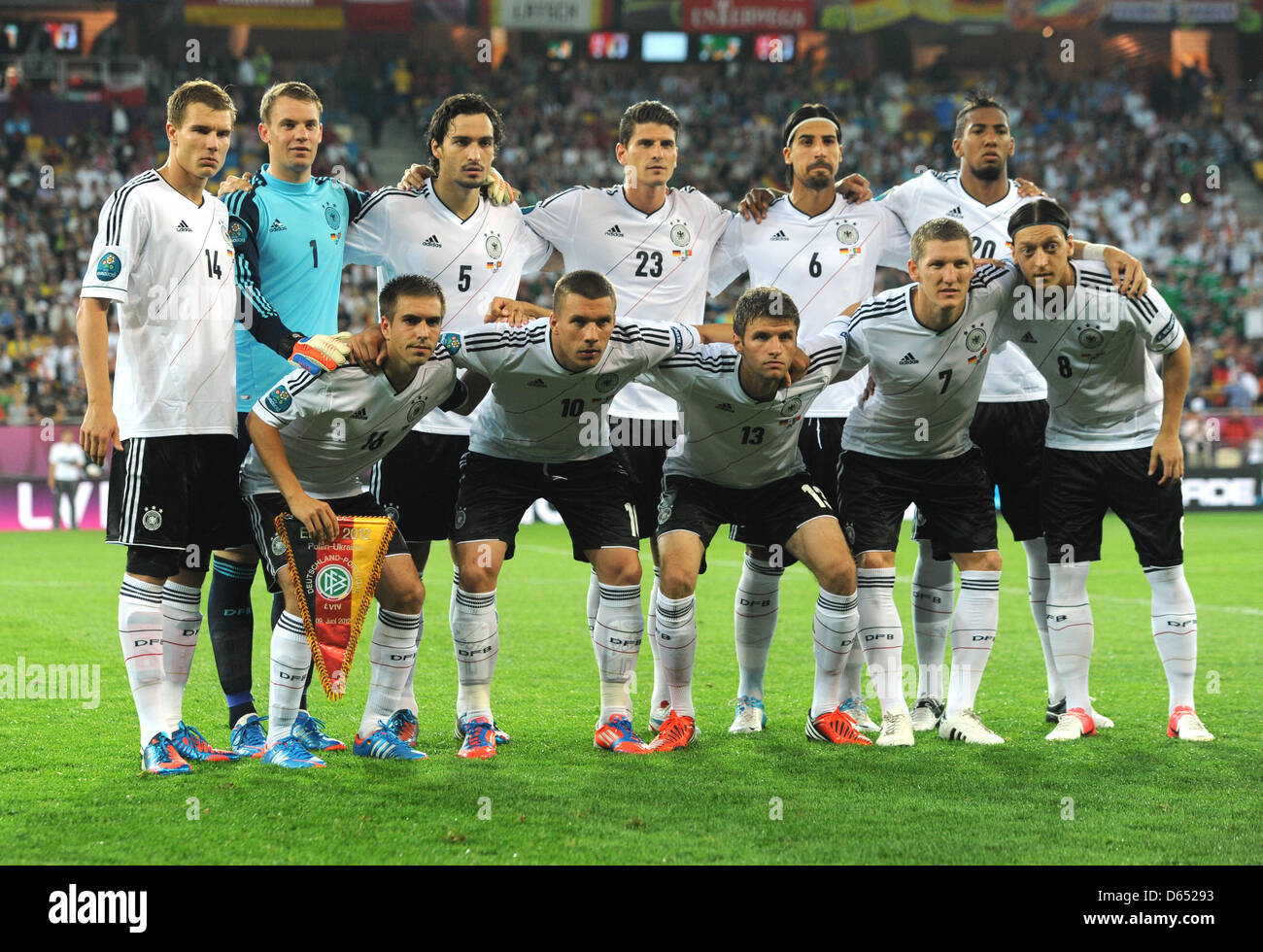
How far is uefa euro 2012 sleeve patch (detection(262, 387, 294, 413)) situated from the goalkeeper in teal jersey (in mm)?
433

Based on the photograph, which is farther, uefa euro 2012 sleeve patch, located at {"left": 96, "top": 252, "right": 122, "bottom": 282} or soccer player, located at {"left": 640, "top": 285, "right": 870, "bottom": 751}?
soccer player, located at {"left": 640, "top": 285, "right": 870, "bottom": 751}

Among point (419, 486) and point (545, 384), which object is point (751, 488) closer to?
point (545, 384)

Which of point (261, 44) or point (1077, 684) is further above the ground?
point (261, 44)

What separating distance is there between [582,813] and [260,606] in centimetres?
674

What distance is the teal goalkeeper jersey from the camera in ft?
17.6

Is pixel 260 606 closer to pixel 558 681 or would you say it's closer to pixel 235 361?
pixel 558 681

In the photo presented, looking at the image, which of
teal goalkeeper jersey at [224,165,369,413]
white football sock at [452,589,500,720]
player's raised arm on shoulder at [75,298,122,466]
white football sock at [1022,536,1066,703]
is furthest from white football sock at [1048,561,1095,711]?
player's raised arm on shoulder at [75,298,122,466]

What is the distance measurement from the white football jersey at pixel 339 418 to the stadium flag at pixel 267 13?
25360mm

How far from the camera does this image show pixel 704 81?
31906 mm

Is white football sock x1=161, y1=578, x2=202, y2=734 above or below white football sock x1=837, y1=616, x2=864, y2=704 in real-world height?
above

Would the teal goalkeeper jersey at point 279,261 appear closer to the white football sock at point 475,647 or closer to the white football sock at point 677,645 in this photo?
the white football sock at point 475,647

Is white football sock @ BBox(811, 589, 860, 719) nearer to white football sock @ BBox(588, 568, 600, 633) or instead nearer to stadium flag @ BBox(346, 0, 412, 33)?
white football sock @ BBox(588, 568, 600, 633)

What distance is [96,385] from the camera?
4.80 meters
